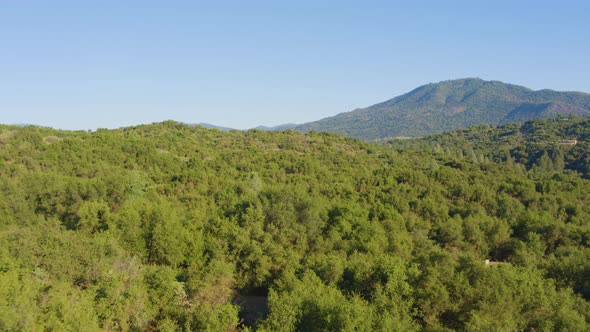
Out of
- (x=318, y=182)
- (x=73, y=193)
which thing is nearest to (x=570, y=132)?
(x=318, y=182)

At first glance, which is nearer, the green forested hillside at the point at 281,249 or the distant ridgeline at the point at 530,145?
the green forested hillside at the point at 281,249

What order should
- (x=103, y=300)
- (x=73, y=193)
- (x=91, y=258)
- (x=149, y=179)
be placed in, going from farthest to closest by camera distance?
(x=149, y=179) < (x=73, y=193) < (x=91, y=258) < (x=103, y=300)

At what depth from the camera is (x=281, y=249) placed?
26.5m

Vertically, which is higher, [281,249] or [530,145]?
[530,145]

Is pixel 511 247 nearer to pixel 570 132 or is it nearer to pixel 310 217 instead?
pixel 310 217

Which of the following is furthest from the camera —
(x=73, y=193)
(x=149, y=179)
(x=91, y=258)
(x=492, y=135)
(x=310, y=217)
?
(x=492, y=135)

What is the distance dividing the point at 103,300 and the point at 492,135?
145485mm

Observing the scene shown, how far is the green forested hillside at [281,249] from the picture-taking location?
17203 mm

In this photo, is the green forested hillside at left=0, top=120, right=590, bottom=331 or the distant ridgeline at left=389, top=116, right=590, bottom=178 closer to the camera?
the green forested hillside at left=0, top=120, right=590, bottom=331

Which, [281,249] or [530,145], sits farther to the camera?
[530,145]

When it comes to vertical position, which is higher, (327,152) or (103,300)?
(327,152)

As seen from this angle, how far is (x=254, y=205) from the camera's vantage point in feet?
105

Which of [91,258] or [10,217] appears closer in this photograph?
[91,258]

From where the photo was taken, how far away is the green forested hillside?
17.2 m
